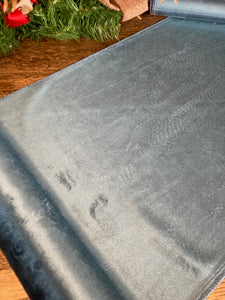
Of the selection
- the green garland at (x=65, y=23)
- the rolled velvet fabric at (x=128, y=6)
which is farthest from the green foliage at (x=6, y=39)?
the rolled velvet fabric at (x=128, y=6)

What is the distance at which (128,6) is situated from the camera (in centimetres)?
96

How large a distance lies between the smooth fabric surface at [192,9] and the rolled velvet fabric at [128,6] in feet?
0.14

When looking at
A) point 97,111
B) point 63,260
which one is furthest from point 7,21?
point 63,260

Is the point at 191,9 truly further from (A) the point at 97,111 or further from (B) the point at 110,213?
(B) the point at 110,213

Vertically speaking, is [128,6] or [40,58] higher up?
[128,6]

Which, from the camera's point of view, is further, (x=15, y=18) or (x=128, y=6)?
(x=128, y=6)

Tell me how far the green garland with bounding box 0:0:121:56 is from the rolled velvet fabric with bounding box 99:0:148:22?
0.02 m

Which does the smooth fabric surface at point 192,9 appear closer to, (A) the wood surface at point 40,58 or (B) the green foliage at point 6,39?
(A) the wood surface at point 40,58

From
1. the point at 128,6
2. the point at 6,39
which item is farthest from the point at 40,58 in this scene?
the point at 128,6

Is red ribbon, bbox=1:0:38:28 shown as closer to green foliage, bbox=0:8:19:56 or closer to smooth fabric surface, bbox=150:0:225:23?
green foliage, bbox=0:8:19:56

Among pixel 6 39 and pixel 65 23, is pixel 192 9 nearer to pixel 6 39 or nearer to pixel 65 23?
pixel 65 23

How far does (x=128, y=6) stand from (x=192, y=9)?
8.2 inches

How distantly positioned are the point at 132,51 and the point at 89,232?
0.56 metres

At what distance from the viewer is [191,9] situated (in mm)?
1011
